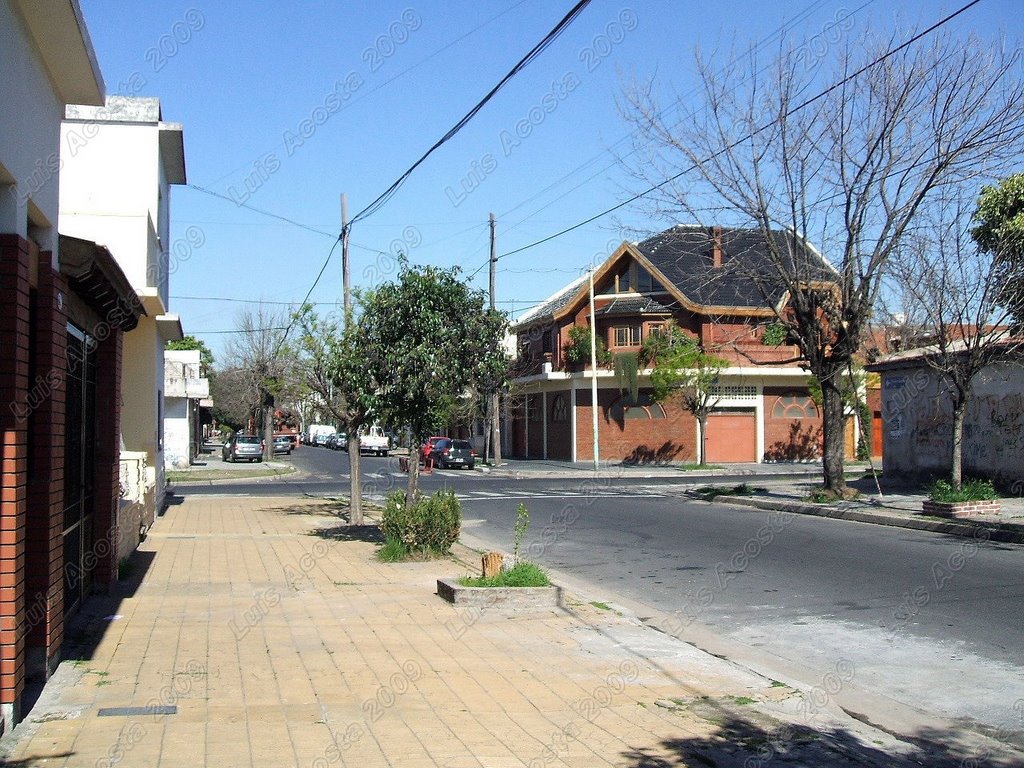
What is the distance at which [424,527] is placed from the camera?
13953 millimetres

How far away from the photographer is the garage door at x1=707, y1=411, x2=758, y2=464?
48719 mm

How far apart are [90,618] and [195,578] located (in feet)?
9.02

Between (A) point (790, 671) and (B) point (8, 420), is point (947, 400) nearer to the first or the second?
(A) point (790, 671)

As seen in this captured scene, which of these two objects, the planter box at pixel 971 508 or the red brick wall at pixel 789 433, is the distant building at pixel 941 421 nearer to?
the planter box at pixel 971 508

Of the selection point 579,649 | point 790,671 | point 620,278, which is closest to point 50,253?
point 579,649

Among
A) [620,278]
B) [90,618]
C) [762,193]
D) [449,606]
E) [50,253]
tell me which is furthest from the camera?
[620,278]

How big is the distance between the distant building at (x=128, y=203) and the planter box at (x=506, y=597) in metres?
8.75

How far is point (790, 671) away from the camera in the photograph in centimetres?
816

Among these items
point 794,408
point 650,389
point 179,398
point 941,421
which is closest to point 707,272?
point 941,421

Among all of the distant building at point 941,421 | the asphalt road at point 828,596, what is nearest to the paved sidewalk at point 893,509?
the asphalt road at point 828,596

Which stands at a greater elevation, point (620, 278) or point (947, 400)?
point (620, 278)

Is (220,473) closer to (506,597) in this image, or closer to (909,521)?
(909,521)

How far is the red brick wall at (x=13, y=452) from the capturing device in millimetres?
5887

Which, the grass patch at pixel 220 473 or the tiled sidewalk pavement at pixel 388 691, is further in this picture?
the grass patch at pixel 220 473
